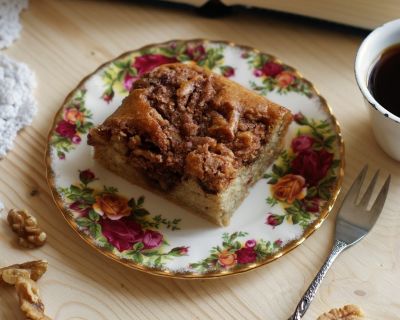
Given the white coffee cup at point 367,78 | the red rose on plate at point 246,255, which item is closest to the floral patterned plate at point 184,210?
the red rose on plate at point 246,255

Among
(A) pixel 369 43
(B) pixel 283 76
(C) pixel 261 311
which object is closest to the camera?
(C) pixel 261 311

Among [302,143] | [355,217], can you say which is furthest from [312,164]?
[355,217]

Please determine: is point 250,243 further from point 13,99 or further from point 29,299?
point 13,99

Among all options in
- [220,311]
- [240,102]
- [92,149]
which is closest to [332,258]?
[220,311]

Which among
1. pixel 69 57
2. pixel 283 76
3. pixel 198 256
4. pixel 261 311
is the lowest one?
pixel 261 311

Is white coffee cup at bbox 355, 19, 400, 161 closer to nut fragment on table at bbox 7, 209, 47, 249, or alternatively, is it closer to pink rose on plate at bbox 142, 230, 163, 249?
pink rose on plate at bbox 142, 230, 163, 249

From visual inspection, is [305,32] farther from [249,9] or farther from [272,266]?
[272,266]

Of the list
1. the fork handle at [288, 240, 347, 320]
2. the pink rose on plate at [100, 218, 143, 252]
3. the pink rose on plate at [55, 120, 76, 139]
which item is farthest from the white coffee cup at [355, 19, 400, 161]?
the pink rose on plate at [55, 120, 76, 139]
